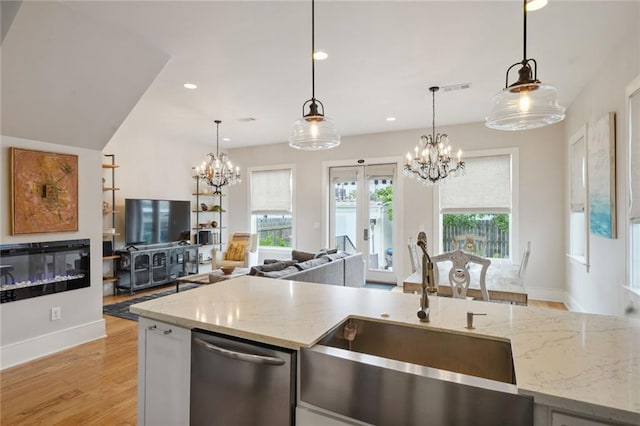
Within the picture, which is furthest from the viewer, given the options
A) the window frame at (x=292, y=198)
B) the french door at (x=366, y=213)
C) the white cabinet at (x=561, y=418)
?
the window frame at (x=292, y=198)

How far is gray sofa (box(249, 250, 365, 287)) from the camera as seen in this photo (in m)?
3.70

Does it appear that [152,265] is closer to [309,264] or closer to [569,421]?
[309,264]

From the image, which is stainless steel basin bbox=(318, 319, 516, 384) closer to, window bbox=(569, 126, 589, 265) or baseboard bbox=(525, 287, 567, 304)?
window bbox=(569, 126, 589, 265)

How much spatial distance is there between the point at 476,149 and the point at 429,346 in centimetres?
503

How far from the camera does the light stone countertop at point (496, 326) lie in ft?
3.12

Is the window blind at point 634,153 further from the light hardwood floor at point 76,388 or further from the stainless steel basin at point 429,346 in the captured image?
the light hardwood floor at point 76,388

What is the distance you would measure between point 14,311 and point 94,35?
8.52 feet

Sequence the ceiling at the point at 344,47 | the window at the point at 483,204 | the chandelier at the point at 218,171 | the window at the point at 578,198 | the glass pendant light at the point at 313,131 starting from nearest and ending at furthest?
1. the glass pendant light at the point at 313,131
2. the ceiling at the point at 344,47
3. the window at the point at 578,198
4. the window at the point at 483,204
5. the chandelier at the point at 218,171

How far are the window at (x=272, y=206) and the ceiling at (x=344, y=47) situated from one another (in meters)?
2.80

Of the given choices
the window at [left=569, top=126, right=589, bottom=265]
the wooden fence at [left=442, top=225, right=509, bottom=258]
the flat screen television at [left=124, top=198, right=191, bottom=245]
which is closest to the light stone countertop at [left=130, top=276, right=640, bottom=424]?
the window at [left=569, top=126, right=589, bottom=265]

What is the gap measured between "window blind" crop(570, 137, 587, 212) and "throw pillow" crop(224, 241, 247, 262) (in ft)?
18.3

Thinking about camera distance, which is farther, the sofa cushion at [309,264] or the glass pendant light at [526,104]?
the sofa cushion at [309,264]

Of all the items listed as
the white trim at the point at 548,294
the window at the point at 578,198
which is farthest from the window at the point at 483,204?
the window at the point at 578,198

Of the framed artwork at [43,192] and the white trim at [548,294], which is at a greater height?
the framed artwork at [43,192]
